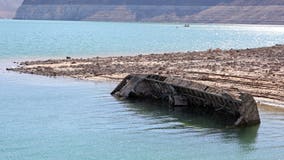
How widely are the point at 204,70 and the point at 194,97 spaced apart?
14.3 meters

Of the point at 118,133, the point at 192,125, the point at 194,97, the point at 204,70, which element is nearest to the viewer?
the point at 118,133

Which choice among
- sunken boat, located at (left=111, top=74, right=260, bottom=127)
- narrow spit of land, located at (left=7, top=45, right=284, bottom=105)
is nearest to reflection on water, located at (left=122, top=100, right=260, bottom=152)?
sunken boat, located at (left=111, top=74, right=260, bottom=127)

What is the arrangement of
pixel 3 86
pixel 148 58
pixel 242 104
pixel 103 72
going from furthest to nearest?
pixel 148 58 → pixel 103 72 → pixel 3 86 → pixel 242 104

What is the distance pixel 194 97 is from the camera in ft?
103

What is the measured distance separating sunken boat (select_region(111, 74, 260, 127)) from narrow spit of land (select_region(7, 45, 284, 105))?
2.99 m

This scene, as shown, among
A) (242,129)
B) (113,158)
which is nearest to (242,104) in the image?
(242,129)

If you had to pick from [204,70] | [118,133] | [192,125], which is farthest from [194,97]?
[204,70]

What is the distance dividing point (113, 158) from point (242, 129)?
6.78 metres

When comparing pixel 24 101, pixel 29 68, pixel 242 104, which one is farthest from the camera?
pixel 29 68

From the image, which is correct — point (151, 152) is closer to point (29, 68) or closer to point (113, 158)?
point (113, 158)

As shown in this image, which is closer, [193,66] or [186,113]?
[186,113]

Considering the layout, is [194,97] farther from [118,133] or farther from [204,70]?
[204,70]

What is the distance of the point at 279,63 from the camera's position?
48.4m

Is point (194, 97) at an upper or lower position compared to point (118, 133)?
upper
